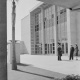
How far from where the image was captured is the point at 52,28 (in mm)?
31938

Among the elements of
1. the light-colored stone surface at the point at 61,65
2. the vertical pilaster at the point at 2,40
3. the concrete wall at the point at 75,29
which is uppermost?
the concrete wall at the point at 75,29

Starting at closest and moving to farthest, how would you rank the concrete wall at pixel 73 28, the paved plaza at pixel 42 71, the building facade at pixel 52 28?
the paved plaza at pixel 42 71 < the concrete wall at pixel 73 28 < the building facade at pixel 52 28

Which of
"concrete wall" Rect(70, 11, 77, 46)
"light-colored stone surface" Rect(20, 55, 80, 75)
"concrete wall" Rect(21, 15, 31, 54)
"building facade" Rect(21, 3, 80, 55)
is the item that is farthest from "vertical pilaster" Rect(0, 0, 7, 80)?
"concrete wall" Rect(21, 15, 31, 54)

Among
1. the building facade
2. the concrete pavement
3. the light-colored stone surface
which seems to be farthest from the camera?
the building facade

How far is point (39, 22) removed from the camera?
37.3 metres

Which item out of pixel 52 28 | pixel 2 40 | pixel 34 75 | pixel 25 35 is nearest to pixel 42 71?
pixel 34 75

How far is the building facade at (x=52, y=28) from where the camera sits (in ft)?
85.8

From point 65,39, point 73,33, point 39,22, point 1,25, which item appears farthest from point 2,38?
point 39,22

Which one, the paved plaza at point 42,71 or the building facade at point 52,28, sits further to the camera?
the building facade at point 52,28

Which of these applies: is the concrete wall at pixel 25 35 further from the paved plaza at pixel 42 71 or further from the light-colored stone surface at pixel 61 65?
the paved plaza at pixel 42 71

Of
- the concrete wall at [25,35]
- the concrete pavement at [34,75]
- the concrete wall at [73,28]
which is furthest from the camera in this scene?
the concrete wall at [25,35]

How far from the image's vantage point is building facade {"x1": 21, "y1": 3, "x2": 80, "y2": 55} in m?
26.1

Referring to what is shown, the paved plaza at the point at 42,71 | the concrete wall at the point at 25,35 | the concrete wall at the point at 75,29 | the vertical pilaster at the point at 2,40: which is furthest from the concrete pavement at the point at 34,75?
the concrete wall at the point at 25,35

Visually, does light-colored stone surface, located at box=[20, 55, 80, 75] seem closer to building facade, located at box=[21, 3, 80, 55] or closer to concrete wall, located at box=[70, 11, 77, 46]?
concrete wall, located at box=[70, 11, 77, 46]
